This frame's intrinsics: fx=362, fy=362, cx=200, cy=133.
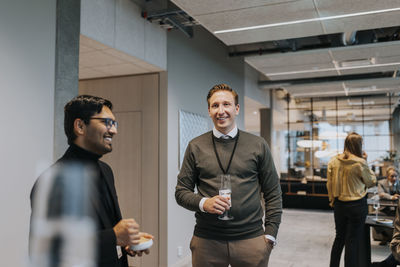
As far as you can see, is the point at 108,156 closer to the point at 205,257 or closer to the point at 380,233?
the point at 205,257

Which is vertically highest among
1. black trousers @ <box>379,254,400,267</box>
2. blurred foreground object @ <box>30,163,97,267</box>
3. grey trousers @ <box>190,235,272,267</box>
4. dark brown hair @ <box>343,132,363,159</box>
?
dark brown hair @ <box>343,132,363,159</box>

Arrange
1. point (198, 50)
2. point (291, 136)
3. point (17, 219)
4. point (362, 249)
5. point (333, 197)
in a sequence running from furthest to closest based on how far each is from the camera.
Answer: point (291, 136)
point (198, 50)
point (333, 197)
point (362, 249)
point (17, 219)

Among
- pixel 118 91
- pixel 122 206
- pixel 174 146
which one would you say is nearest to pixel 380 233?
pixel 174 146

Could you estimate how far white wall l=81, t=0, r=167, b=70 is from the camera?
3.21 metres

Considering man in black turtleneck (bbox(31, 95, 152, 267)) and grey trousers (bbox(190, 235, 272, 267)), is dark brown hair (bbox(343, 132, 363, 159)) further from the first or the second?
man in black turtleneck (bbox(31, 95, 152, 267))

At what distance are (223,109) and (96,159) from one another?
2.86 ft

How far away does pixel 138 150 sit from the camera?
4574 mm

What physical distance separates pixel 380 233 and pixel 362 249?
2.28 meters

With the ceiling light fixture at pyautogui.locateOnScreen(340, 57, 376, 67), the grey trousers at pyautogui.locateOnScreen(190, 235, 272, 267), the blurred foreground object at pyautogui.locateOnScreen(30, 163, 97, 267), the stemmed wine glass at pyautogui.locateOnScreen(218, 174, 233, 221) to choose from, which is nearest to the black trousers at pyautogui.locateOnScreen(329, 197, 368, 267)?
the grey trousers at pyautogui.locateOnScreen(190, 235, 272, 267)

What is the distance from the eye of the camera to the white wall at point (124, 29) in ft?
10.5

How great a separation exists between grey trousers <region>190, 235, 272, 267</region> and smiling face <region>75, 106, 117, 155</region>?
2.99 feet

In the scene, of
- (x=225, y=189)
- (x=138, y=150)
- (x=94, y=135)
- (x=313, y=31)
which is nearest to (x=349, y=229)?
(x=313, y=31)

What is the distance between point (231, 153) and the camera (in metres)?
2.02

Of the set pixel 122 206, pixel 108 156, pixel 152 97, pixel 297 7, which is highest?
pixel 297 7
